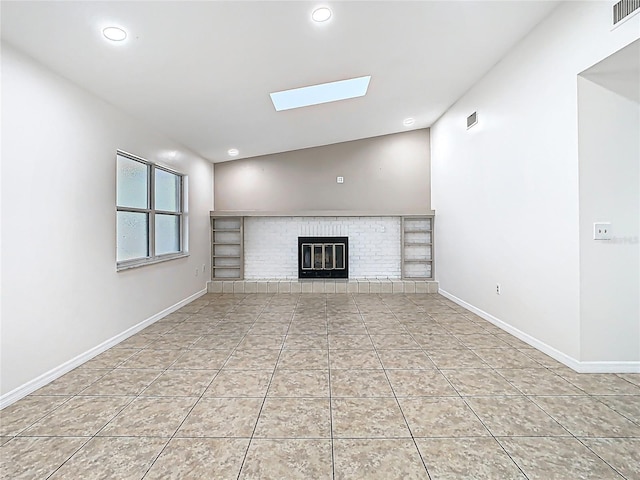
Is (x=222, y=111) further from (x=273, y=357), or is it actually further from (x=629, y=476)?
(x=629, y=476)

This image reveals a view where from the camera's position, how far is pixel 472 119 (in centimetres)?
420

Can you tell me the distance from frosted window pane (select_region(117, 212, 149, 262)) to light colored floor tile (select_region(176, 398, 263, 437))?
207cm

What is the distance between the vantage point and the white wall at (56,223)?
216 centimetres

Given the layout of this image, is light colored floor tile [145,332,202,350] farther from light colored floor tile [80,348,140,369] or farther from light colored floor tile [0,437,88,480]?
light colored floor tile [0,437,88,480]

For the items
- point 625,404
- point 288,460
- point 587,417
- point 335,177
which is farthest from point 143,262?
point 625,404

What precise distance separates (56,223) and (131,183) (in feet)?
4.04

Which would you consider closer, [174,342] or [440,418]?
[440,418]

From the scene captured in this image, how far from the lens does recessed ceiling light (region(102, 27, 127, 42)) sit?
7.12 ft

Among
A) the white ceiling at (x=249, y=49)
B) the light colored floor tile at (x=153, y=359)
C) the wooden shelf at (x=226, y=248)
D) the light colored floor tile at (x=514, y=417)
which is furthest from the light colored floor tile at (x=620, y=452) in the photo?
the wooden shelf at (x=226, y=248)

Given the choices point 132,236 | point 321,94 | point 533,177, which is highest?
point 321,94

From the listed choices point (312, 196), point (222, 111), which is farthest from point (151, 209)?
point (312, 196)

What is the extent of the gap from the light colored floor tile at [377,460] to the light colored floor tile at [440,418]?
0.55ft

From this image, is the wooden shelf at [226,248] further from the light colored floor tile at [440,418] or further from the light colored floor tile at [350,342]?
the light colored floor tile at [440,418]

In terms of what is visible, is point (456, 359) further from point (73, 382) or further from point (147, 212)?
point (147, 212)
